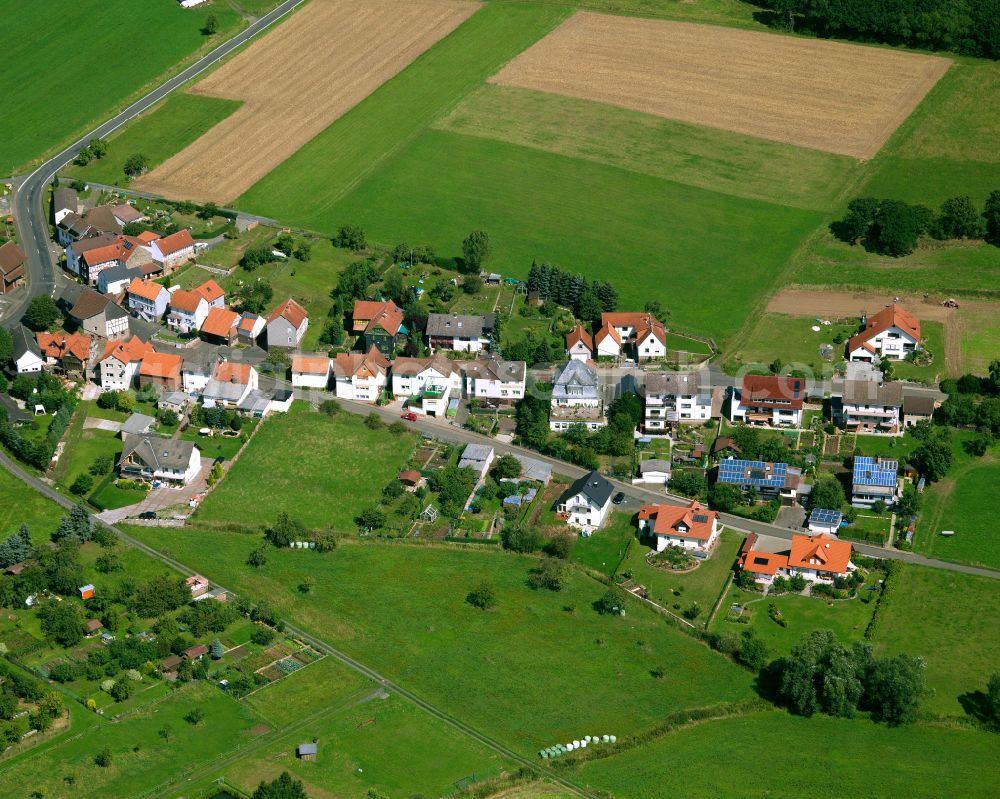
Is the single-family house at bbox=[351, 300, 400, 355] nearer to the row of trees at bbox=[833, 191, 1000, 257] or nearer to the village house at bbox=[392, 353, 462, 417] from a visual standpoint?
the village house at bbox=[392, 353, 462, 417]

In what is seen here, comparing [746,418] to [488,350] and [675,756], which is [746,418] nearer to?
[488,350]

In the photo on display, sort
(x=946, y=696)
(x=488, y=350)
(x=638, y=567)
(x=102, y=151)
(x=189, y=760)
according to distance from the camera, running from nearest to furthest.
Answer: (x=189, y=760) → (x=946, y=696) → (x=638, y=567) → (x=488, y=350) → (x=102, y=151)

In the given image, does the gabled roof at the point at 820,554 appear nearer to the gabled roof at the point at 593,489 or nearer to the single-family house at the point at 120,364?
the gabled roof at the point at 593,489

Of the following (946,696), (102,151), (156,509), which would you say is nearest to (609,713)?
(946,696)

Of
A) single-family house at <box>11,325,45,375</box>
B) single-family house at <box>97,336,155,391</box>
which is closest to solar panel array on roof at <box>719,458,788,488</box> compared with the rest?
single-family house at <box>97,336,155,391</box>

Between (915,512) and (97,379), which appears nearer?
(915,512)

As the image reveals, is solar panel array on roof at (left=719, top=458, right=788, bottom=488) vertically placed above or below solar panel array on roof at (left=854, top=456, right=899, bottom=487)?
below
